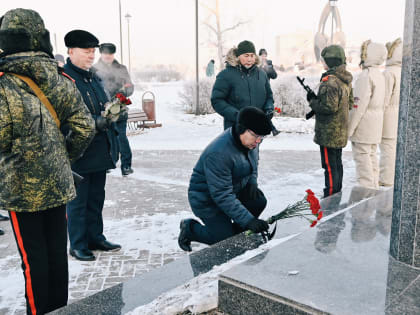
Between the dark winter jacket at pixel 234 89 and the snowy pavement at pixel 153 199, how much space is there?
1.29 meters

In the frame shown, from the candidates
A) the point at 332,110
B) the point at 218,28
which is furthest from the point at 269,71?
the point at 218,28

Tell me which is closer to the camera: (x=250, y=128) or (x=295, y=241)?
(x=295, y=241)

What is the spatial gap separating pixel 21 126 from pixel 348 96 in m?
4.21

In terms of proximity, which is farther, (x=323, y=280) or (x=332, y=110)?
(x=332, y=110)

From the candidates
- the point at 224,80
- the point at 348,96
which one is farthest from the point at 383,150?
the point at 224,80

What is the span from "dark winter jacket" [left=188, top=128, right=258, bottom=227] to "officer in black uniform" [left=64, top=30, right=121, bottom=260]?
35.4 inches

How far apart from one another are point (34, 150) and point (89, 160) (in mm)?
1445

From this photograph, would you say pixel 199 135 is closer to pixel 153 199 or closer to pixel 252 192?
pixel 153 199

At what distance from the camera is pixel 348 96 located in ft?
18.7

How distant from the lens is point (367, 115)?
5887 millimetres

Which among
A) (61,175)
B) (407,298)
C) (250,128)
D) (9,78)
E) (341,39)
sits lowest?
(407,298)

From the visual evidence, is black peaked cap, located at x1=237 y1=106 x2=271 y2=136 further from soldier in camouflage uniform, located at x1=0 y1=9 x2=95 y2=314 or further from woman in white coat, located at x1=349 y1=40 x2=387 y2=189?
woman in white coat, located at x1=349 y1=40 x2=387 y2=189

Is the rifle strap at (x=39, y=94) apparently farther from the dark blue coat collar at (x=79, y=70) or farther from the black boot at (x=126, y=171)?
the black boot at (x=126, y=171)

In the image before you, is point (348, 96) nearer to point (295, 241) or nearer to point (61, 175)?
point (295, 241)
